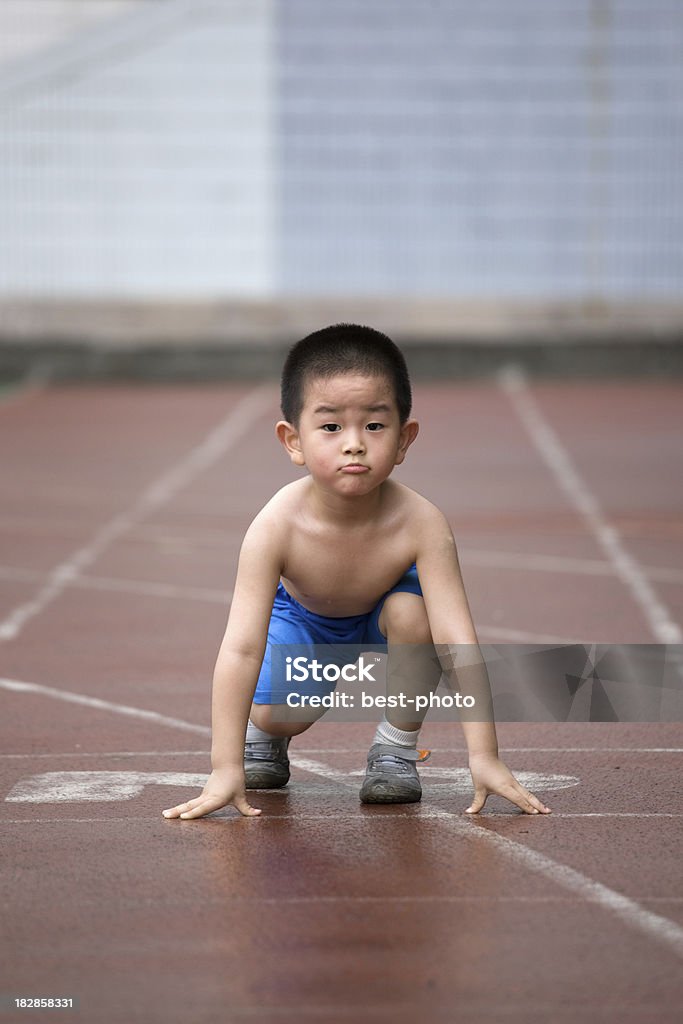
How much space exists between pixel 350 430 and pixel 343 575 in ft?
1.35

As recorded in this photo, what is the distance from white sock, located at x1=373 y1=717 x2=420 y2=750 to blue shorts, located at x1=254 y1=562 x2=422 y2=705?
181 millimetres

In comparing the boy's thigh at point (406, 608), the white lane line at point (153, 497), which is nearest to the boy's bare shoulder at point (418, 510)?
the boy's thigh at point (406, 608)

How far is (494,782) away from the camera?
169 inches

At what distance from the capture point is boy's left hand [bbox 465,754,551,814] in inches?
169

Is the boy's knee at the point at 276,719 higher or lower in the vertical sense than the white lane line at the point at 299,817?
higher

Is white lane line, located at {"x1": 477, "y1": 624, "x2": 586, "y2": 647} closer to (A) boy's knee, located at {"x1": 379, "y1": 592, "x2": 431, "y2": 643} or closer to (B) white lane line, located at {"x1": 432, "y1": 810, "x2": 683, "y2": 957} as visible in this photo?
(A) boy's knee, located at {"x1": 379, "y1": 592, "x2": 431, "y2": 643}

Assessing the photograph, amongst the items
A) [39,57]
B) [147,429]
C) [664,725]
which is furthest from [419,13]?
[664,725]

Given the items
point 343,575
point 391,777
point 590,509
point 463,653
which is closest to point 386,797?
point 391,777

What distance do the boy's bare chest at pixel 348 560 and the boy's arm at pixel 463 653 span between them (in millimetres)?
67

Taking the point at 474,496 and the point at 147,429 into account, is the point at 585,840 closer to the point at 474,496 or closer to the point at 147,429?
the point at 474,496

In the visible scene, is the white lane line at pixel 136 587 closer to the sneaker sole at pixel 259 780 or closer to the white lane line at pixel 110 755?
the white lane line at pixel 110 755

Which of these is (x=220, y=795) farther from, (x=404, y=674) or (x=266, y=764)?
(x=404, y=674)

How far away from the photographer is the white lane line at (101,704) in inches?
215

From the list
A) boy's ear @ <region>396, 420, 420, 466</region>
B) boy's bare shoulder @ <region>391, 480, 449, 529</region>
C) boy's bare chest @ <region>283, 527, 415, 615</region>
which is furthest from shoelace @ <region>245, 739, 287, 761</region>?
boy's ear @ <region>396, 420, 420, 466</region>
